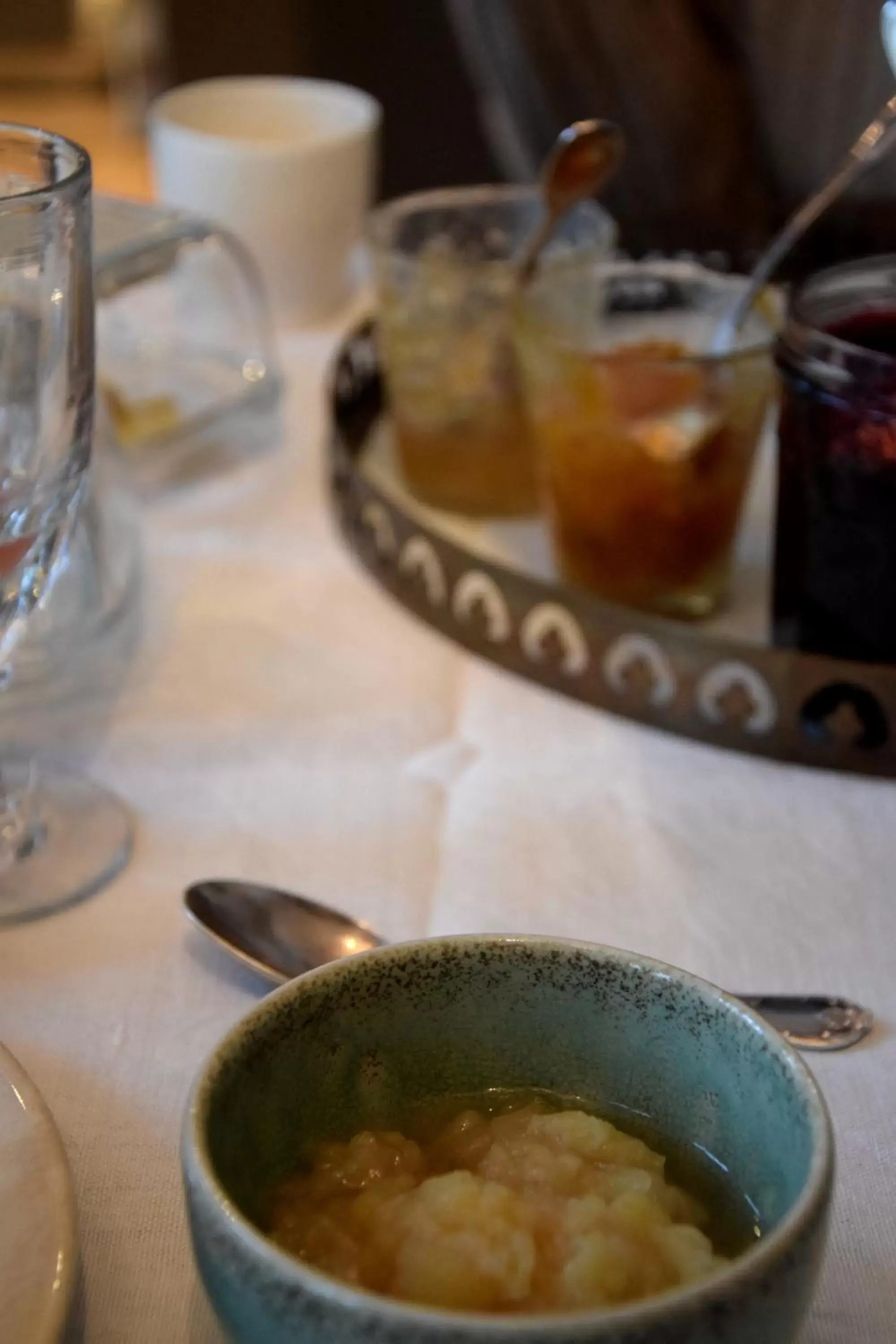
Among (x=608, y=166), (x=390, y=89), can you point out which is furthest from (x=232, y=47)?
(x=608, y=166)

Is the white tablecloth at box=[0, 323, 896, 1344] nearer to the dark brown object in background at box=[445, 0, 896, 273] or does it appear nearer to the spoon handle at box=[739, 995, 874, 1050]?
the spoon handle at box=[739, 995, 874, 1050]

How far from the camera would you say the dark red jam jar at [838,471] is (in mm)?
492

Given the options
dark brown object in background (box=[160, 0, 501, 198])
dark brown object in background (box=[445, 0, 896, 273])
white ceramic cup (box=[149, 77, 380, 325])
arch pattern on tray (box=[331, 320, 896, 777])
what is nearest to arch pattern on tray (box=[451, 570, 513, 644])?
arch pattern on tray (box=[331, 320, 896, 777])

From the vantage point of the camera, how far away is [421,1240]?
0.84ft

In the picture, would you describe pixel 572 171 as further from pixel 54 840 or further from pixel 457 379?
pixel 54 840

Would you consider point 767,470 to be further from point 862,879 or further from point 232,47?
point 232,47

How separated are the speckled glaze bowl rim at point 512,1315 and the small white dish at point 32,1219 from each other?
0.04m

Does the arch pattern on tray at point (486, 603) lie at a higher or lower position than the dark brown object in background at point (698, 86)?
lower

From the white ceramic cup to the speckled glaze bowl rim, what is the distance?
0.65 meters

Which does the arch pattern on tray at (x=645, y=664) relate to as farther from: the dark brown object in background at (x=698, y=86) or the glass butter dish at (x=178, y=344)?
the dark brown object in background at (x=698, y=86)

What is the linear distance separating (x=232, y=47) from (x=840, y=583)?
215 centimetres

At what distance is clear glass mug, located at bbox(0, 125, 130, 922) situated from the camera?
38 centimetres

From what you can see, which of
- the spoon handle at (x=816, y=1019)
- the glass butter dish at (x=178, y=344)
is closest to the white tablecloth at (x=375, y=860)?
the spoon handle at (x=816, y=1019)

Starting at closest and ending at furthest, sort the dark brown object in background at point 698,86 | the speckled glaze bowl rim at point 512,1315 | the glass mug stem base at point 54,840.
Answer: the speckled glaze bowl rim at point 512,1315
the glass mug stem base at point 54,840
the dark brown object in background at point 698,86
